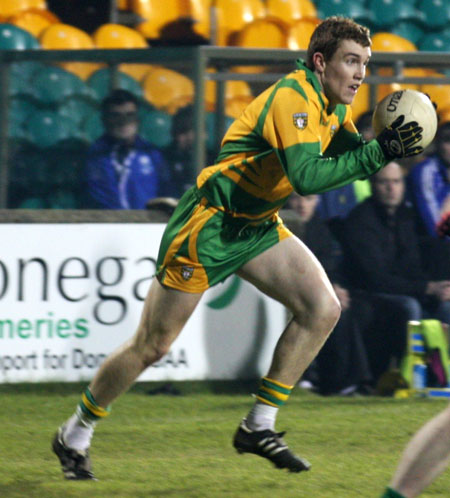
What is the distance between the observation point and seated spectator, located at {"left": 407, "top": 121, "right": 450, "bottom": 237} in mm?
8234

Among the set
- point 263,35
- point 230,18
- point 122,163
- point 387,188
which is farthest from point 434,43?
point 122,163

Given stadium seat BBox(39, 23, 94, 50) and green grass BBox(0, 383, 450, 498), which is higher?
stadium seat BBox(39, 23, 94, 50)

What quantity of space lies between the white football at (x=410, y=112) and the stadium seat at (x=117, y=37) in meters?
5.76

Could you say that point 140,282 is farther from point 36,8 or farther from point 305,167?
point 36,8

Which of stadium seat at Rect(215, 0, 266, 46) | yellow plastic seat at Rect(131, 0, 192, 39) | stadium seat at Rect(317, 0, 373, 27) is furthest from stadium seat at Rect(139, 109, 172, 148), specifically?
stadium seat at Rect(317, 0, 373, 27)

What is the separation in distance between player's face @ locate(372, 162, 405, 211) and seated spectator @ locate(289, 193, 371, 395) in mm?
418

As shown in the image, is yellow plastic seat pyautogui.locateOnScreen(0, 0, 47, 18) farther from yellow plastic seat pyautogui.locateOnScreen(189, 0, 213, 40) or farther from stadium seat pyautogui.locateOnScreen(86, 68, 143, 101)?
stadium seat pyautogui.locateOnScreen(86, 68, 143, 101)

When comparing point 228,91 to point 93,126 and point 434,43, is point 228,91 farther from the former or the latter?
point 434,43

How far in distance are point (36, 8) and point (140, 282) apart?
4.33m

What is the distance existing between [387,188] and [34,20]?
14.5ft

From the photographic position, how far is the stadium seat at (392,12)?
1202 cm

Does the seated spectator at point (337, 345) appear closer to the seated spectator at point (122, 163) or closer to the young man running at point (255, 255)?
the seated spectator at point (122, 163)

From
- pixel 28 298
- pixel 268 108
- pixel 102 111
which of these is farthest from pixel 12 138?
pixel 268 108

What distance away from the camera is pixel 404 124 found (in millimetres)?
4746
